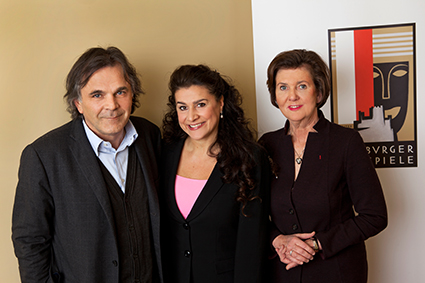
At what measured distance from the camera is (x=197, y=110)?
2.16 metres

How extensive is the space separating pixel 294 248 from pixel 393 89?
1.71 m

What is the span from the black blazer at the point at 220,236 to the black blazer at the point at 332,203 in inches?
5.9

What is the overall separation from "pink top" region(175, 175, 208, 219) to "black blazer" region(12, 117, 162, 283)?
0.46 m

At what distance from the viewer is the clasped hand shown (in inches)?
77.7

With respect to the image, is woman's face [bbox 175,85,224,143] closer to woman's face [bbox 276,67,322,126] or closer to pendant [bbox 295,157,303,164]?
woman's face [bbox 276,67,322,126]

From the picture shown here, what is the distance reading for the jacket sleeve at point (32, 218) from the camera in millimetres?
1812

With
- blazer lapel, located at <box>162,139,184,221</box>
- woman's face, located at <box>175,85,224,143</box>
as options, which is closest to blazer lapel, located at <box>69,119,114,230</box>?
blazer lapel, located at <box>162,139,184,221</box>

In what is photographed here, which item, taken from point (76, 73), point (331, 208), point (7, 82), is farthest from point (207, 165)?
point (7, 82)

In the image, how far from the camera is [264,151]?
2230mm

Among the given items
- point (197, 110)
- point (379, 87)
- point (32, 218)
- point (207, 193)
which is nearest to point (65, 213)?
point (32, 218)

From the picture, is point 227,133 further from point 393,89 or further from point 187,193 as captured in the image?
point 393,89

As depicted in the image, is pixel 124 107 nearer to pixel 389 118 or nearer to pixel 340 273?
pixel 340 273

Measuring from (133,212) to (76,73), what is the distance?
865mm

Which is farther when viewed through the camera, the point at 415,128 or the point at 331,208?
the point at 415,128
